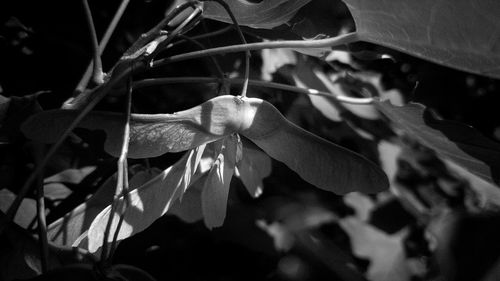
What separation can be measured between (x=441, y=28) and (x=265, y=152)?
0.87 feet

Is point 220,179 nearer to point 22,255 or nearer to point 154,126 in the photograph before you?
point 154,126

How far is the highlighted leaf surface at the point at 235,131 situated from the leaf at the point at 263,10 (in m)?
0.11

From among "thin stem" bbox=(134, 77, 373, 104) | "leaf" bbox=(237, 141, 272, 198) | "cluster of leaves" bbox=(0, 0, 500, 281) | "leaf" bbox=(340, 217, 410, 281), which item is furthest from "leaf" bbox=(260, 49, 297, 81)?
"leaf" bbox=(340, 217, 410, 281)

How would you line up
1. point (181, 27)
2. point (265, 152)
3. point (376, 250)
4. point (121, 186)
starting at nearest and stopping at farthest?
point (121, 186)
point (181, 27)
point (265, 152)
point (376, 250)

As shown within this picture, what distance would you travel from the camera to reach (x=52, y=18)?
3.20 ft

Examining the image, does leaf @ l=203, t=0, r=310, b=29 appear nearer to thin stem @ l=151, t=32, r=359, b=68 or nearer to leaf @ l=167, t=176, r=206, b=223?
thin stem @ l=151, t=32, r=359, b=68

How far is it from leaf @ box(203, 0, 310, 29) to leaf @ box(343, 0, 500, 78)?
0.07 meters

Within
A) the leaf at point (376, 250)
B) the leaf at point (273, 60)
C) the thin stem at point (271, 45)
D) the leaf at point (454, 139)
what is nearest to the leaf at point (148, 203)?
the thin stem at point (271, 45)

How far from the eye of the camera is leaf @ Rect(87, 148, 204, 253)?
1.73ft

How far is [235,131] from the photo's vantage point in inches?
22.3

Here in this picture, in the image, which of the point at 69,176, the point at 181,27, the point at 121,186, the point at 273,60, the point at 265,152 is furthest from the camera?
the point at 273,60

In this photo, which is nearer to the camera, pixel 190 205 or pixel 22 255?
pixel 22 255

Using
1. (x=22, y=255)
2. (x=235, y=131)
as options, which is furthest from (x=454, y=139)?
(x=22, y=255)

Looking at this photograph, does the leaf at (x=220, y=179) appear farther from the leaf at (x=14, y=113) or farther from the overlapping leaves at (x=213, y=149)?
the leaf at (x=14, y=113)
